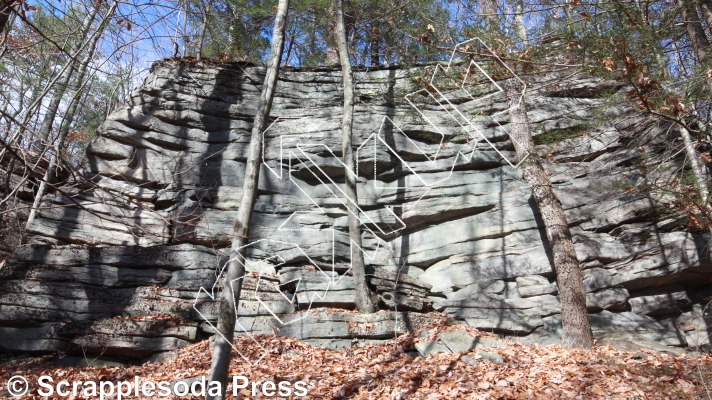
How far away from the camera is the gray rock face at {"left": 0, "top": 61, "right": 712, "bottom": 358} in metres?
8.24

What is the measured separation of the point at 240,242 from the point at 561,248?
596 centimetres

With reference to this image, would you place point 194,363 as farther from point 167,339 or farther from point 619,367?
point 619,367

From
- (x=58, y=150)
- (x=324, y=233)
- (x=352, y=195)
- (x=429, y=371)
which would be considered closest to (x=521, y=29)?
(x=352, y=195)

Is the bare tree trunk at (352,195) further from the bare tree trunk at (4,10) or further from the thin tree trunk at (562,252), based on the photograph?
the bare tree trunk at (4,10)

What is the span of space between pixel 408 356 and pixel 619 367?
9.65 feet

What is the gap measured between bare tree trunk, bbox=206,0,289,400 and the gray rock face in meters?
1.18

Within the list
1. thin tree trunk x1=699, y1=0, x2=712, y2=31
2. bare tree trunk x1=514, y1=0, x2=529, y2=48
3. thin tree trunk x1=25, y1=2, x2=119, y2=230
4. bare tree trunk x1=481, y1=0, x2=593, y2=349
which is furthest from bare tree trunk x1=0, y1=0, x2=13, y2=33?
thin tree trunk x1=699, y1=0, x2=712, y2=31

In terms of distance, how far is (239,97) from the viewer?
12.6 m

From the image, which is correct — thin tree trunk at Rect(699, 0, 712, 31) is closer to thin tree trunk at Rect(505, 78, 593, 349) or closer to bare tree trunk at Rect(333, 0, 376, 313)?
thin tree trunk at Rect(505, 78, 593, 349)

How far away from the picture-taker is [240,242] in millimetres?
5848

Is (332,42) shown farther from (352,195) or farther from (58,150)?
(58,150)

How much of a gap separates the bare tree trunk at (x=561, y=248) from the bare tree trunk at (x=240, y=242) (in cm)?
357

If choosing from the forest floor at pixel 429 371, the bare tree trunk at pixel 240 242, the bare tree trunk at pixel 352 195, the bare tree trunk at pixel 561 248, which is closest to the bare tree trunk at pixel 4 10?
the bare tree trunk at pixel 240 242

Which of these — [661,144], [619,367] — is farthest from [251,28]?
[619,367]
